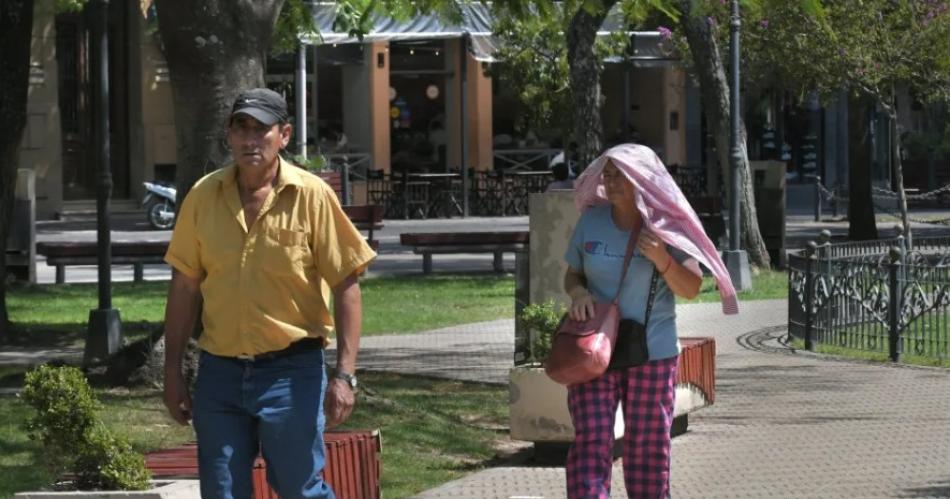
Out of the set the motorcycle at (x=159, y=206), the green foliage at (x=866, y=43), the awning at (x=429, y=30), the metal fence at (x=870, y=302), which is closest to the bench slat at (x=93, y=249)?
the green foliage at (x=866, y=43)

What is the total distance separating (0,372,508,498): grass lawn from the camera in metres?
9.51

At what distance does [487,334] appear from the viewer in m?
17.1

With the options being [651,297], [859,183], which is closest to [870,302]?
[651,297]

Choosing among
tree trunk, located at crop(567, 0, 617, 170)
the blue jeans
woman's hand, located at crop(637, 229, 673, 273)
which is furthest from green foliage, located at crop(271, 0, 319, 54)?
the blue jeans

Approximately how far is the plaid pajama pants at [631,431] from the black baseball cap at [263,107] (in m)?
1.64

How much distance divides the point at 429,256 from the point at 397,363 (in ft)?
31.1

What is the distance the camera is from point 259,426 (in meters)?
5.77

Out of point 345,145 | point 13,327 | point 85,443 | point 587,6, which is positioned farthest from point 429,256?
point 85,443

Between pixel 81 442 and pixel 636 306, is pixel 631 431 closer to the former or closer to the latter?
pixel 636 306

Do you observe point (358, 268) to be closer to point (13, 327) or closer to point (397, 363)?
point (397, 363)

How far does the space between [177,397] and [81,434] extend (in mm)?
518

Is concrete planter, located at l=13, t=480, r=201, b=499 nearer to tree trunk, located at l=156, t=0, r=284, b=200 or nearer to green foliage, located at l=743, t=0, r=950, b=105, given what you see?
tree trunk, located at l=156, t=0, r=284, b=200

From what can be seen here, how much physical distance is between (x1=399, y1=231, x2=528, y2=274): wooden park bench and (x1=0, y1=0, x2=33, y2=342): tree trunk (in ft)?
27.4

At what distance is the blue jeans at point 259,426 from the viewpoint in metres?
5.75
